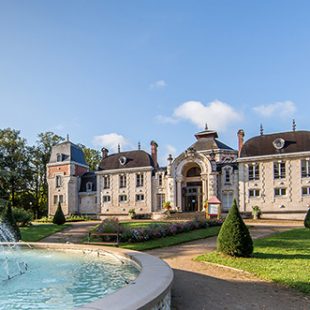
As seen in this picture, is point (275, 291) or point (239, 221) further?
point (239, 221)

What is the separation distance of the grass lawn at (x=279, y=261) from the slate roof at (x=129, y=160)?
26.4 m

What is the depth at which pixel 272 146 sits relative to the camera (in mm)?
36094

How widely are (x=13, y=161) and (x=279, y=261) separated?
155ft

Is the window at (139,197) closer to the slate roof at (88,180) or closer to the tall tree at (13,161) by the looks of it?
the slate roof at (88,180)

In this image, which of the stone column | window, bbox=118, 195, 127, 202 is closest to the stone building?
the stone column

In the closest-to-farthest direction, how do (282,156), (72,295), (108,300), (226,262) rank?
(108,300), (72,295), (226,262), (282,156)

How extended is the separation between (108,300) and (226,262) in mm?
7594

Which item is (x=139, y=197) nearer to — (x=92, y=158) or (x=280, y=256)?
(x=92, y=158)

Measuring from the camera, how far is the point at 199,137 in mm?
45125

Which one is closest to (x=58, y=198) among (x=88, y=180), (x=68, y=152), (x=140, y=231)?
(x=88, y=180)

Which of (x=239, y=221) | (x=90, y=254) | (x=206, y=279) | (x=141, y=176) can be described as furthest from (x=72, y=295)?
(x=141, y=176)


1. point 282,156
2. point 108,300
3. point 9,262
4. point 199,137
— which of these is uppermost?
point 199,137

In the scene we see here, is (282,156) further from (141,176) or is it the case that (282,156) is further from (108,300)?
(108,300)

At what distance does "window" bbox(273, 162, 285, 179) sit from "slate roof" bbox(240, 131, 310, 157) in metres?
1.11
